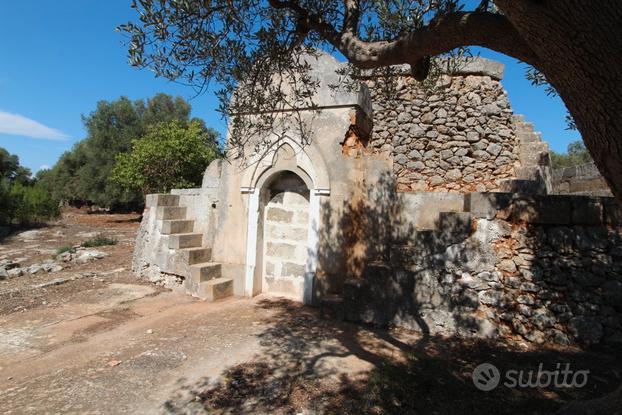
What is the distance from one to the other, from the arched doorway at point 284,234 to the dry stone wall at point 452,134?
3885 mm

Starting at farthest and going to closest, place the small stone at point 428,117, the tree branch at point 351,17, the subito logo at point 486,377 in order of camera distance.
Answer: the small stone at point 428,117
the tree branch at point 351,17
the subito logo at point 486,377

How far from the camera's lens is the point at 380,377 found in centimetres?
356

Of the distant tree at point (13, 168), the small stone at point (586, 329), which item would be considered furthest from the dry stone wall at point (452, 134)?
the distant tree at point (13, 168)

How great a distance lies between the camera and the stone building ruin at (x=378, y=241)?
4.48 meters

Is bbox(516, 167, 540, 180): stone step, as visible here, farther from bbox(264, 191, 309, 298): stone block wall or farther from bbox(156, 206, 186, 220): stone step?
bbox(156, 206, 186, 220): stone step

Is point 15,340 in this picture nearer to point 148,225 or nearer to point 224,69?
point 148,225

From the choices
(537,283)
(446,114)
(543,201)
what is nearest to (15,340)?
(537,283)

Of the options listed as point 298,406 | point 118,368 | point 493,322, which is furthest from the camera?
point 493,322

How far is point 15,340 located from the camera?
458cm

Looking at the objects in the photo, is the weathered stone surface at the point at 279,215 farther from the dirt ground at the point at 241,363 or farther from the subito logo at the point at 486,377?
the subito logo at the point at 486,377

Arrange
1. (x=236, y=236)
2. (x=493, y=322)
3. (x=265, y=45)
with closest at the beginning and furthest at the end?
1. (x=265, y=45)
2. (x=493, y=322)
3. (x=236, y=236)

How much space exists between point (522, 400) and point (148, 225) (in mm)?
7304

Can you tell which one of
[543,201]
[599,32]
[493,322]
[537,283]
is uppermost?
[599,32]

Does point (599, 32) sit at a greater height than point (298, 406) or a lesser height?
greater
